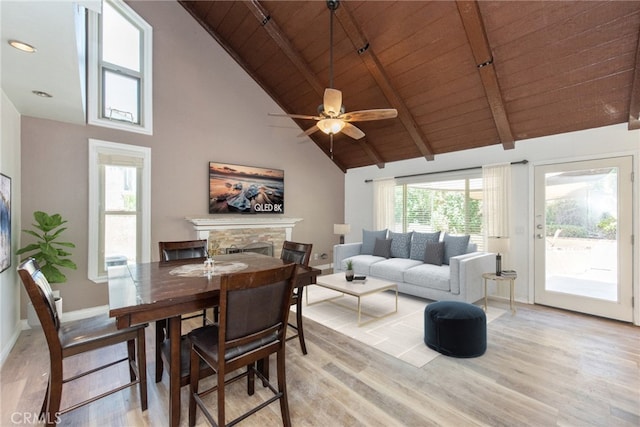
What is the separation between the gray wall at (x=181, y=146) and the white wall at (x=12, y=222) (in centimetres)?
20

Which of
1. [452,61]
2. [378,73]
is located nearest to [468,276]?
[452,61]

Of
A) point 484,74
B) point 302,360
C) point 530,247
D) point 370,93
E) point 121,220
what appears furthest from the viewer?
point 370,93

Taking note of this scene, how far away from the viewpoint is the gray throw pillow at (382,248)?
5191 mm

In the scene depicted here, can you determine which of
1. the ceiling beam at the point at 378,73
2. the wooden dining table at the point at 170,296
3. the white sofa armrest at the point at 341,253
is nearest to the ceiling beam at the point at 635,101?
the ceiling beam at the point at 378,73

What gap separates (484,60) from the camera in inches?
129

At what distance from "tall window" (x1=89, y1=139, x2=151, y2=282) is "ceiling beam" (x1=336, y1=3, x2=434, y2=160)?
3231mm

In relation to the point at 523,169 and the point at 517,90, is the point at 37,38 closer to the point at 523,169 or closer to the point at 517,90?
the point at 517,90

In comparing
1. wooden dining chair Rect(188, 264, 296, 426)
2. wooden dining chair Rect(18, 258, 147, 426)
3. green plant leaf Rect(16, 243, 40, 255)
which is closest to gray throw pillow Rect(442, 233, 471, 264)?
wooden dining chair Rect(188, 264, 296, 426)

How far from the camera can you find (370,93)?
14.6ft

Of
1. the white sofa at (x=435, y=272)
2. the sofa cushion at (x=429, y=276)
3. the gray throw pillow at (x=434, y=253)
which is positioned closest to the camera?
the white sofa at (x=435, y=272)

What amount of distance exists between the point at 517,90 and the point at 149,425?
4948 mm

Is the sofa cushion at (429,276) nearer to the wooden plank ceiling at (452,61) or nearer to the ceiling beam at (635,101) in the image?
the wooden plank ceiling at (452,61)

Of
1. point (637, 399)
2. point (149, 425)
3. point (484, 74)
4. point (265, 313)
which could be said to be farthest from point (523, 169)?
point (149, 425)

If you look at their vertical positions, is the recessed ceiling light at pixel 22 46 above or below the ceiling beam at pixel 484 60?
below
